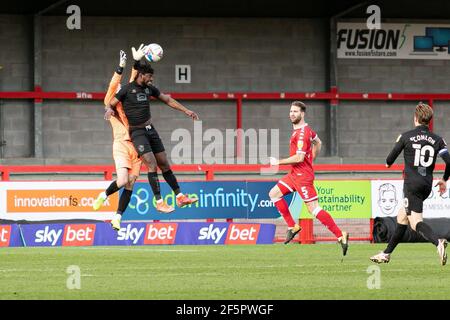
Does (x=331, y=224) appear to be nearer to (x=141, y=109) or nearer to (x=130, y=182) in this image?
(x=130, y=182)

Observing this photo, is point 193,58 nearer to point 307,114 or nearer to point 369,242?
point 307,114

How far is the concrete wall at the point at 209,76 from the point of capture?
32938 mm

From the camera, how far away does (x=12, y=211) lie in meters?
20.5

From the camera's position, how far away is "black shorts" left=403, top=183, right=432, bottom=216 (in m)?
13.9

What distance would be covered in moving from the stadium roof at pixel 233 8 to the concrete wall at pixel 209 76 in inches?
9.8

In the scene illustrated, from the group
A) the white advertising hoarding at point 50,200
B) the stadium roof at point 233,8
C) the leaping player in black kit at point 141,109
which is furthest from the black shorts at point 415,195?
the stadium roof at point 233,8

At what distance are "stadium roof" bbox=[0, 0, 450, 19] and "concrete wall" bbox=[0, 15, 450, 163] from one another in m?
0.25

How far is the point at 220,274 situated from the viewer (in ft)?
43.1

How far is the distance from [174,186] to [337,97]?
1846cm

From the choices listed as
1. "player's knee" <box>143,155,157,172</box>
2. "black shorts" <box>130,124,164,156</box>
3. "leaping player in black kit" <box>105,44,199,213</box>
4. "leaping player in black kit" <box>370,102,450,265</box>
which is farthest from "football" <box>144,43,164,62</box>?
"leaping player in black kit" <box>370,102,450,265</box>

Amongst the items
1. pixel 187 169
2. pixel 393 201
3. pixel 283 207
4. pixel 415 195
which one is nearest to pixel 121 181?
pixel 283 207

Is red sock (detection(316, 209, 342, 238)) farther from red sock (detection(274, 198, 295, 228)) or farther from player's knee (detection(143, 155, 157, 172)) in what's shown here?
player's knee (detection(143, 155, 157, 172))
